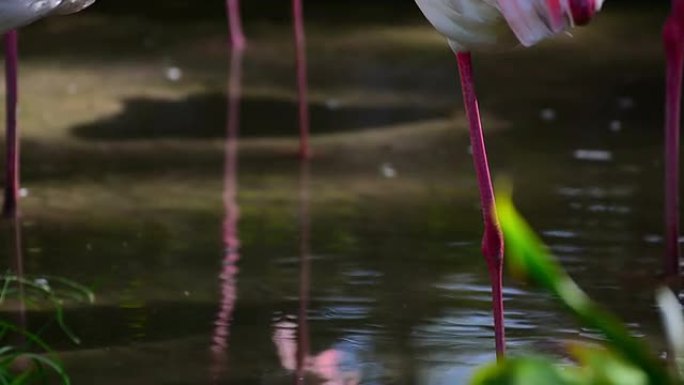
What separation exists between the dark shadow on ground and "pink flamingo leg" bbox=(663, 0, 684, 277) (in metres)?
2.17

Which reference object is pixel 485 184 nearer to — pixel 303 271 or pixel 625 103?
pixel 303 271

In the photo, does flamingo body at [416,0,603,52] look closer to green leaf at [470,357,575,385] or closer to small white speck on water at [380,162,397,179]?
green leaf at [470,357,575,385]

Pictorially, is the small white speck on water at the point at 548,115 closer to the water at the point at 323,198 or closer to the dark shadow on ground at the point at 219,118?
the water at the point at 323,198

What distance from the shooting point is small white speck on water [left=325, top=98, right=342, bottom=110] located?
6273 millimetres

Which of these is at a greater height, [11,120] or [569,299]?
[11,120]

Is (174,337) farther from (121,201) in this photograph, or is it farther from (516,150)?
(516,150)

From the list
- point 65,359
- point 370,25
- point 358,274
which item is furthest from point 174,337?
point 370,25

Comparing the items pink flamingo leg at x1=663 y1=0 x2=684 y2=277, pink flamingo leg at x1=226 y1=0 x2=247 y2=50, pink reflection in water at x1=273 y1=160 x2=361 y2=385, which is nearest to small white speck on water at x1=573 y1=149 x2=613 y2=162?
pink flamingo leg at x1=663 y1=0 x2=684 y2=277

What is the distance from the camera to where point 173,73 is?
6852 millimetres

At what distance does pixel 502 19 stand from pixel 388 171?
230 cm

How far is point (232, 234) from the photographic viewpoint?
4.48m

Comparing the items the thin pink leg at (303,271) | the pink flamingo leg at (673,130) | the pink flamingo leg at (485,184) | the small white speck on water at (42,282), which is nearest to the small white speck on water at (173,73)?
the thin pink leg at (303,271)

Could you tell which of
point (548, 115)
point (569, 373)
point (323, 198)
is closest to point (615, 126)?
point (548, 115)

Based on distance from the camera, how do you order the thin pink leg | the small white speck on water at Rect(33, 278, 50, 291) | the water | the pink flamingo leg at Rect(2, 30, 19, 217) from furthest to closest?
the pink flamingo leg at Rect(2, 30, 19, 217), the small white speck on water at Rect(33, 278, 50, 291), the water, the thin pink leg
